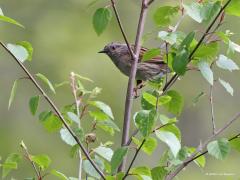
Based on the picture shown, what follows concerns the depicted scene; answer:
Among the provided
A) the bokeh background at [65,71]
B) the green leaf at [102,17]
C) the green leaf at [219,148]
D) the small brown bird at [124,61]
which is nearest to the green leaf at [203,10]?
the green leaf at [102,17]

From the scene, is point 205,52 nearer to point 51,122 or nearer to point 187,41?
point 187,41

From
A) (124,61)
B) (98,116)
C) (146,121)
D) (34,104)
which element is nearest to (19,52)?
(34,104)

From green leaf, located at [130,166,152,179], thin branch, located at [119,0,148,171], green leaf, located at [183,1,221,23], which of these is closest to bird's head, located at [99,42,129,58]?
thin branch, located at [119,0,148,171]

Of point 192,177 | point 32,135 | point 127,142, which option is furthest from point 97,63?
point 127,142

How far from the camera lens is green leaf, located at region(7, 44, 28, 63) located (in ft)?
9.85

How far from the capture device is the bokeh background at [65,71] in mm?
12562

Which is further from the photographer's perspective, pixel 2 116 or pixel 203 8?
pixel 2 116

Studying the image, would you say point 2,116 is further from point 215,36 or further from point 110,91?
point 215,36

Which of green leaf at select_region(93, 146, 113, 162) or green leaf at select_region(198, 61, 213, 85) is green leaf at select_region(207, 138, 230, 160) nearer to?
green leaf at select_region(198, 61, 213, 85)

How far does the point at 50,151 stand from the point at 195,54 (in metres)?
9.76

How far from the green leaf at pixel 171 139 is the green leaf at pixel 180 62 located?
25 cm

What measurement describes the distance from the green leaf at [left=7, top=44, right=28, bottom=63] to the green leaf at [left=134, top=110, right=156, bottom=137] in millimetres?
528

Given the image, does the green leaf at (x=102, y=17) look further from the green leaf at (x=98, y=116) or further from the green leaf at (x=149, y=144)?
the green leaf at (x=149, y=144)

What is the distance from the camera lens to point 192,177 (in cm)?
1099
